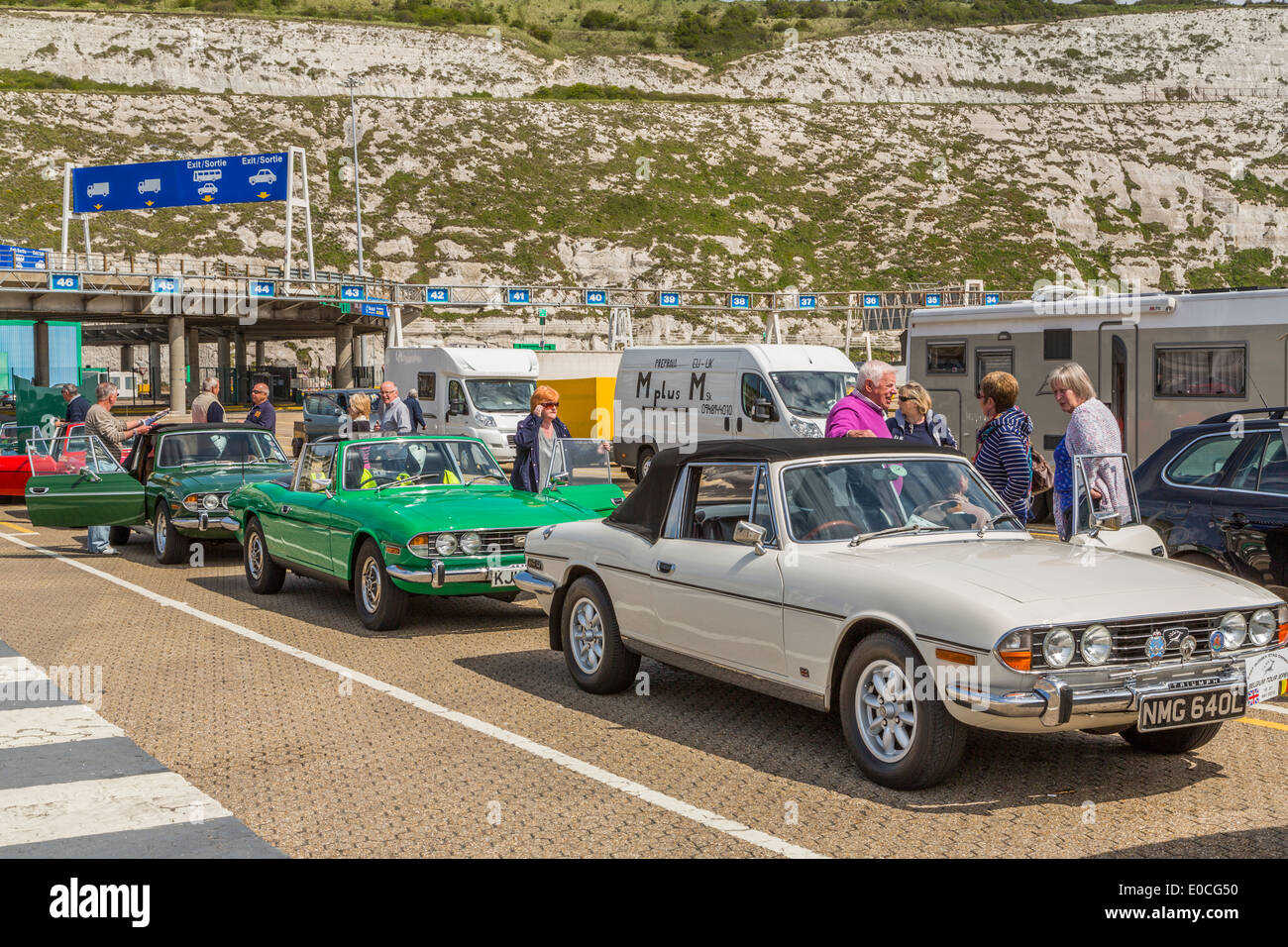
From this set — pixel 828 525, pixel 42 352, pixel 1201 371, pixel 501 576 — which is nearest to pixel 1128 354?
pixel 1201 371

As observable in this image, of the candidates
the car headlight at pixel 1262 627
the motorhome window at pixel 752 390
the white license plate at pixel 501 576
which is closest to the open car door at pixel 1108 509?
the car headlight at pixel 1262 627

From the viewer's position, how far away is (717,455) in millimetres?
7340

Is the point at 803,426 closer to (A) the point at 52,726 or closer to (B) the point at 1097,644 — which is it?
(A) the point at 52,726

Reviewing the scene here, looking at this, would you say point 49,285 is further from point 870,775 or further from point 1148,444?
point 870,775

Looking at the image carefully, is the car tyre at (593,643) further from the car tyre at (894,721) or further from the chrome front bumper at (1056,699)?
the chrome front bumper at (1056,699)

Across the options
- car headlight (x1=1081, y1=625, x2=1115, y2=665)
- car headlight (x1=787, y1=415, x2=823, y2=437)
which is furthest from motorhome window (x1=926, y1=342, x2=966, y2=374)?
car headlight (x1=1081, y1=625, x2=1115, y2=665)

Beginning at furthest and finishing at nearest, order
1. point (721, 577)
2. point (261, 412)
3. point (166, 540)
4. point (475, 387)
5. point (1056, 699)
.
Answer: point (475, 387)
point (261, 412)
point (166, 540)
point (721, 577)
point (1056, 699)

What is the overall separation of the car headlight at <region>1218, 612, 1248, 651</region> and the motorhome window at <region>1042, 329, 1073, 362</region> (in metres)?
12.2

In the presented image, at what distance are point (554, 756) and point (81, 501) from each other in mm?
10237

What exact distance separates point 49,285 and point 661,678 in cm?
4908

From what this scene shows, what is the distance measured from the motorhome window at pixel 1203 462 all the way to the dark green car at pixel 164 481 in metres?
9.06

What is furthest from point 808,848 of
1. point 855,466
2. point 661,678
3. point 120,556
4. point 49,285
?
point 49,285

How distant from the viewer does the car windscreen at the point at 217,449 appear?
15.5 meters
